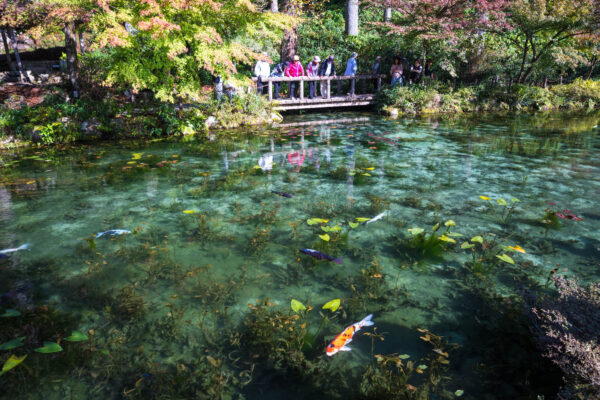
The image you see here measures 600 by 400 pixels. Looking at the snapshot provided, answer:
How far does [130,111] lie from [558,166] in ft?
35.6

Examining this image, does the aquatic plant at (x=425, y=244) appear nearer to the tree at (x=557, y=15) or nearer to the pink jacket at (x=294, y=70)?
the pink jacket at (x=294, y=70)

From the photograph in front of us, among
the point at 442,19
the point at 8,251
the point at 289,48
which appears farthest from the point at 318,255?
the point at 289,48

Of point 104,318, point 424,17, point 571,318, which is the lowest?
point 104,318

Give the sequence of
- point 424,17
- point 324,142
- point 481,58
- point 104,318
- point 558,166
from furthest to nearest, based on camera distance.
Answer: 1. point 481,58
2. point 424,17
3. point 324,142
4. point 558,166
5. point 104,318

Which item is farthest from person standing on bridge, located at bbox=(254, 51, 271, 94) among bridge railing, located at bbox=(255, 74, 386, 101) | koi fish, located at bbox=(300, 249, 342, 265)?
koi fish, located at bbox=(300, 249, 342, 265)

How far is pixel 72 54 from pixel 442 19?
13139mm

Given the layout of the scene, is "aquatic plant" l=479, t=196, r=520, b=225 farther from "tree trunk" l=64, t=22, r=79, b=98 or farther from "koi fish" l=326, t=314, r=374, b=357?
"tree trunk" l=64, t=22, r=79, b=98

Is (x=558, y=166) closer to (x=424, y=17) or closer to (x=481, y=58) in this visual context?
(x=424, y=17)

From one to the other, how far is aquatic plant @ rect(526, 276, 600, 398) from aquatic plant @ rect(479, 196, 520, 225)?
2.03 meters

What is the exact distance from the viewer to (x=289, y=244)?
3.69 metres

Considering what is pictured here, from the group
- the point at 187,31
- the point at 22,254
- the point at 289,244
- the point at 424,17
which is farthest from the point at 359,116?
the point at 22,254

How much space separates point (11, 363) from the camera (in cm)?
199

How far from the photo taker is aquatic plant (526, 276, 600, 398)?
1695 millimetres

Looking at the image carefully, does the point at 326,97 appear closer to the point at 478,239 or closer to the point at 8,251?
the point at 478,239
